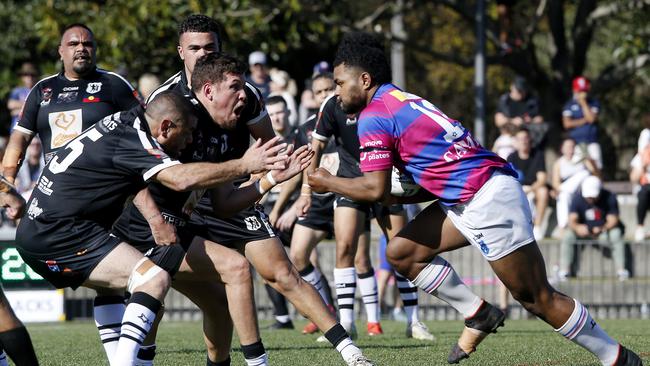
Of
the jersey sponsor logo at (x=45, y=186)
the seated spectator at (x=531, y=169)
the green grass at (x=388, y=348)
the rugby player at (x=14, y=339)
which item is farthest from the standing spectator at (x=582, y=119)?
the rugby player at (x=14, y=339)

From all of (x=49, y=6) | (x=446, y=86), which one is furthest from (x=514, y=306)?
(x=446, y=86)

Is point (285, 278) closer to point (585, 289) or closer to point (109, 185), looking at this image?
point (109, 185)

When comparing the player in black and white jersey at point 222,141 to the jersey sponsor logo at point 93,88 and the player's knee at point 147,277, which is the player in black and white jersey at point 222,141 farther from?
the jersey sponsor logo at point 93,88

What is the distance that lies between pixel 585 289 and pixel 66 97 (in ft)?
29.0

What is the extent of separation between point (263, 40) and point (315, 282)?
963cm

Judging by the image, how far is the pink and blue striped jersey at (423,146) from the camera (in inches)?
276

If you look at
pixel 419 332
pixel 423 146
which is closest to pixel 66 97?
pixel 423 146

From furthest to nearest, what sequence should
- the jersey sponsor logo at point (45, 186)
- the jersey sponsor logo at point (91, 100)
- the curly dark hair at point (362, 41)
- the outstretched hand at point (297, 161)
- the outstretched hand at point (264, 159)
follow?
1. the jersey sponsor logo at point (91, 100)
2. the curly dark hair at point (362, 41)
3. the outstretched hand at point (297, 161)
4. the jersey sponsor logo at point (45, 186)
5. the outstretched hand at point (264, 159)

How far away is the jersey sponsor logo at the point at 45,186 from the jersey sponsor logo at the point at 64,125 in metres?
2.60

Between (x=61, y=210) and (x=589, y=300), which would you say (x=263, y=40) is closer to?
(x=589, y=300)

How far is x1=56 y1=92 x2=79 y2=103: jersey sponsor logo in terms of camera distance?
923 cm

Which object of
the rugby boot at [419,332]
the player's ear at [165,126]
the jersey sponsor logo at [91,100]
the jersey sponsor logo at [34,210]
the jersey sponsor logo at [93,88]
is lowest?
the rugby boot at [419,332]

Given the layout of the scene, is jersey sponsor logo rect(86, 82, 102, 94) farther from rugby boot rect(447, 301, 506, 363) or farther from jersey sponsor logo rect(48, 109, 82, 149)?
rugby boot rect(447, 301, 506, 363)

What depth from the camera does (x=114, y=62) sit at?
20266mm
